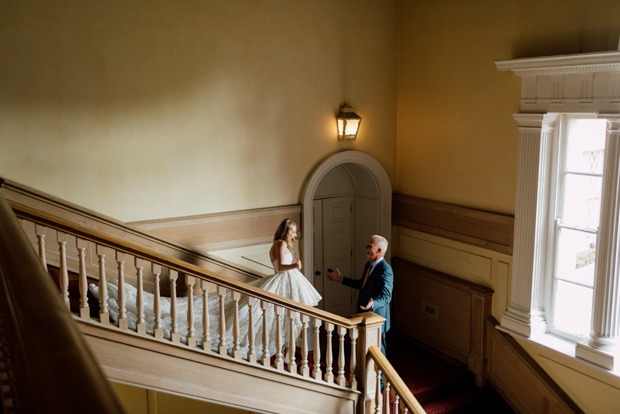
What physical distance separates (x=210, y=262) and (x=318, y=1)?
11.1 feet

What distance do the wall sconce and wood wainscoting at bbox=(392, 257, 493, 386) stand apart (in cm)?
195

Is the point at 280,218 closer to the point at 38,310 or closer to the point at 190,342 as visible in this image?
the point at 190,342

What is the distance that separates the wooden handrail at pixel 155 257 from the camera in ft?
11.1

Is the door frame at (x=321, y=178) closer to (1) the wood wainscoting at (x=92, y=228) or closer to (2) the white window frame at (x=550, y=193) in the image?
(1) the wood wainscoting at (x=92, y=228)

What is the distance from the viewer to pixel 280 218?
6.28 m

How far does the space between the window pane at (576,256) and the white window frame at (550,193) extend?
0.12 meters

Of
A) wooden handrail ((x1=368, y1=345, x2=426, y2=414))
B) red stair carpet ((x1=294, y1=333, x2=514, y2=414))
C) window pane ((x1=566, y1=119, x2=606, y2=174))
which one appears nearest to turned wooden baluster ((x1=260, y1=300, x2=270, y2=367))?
wooden handrail ((x1=368, y1=345, x2=426, y2=414))

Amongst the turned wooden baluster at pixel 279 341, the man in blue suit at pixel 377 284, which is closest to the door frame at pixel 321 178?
the man in blue suit at pixel 377 284

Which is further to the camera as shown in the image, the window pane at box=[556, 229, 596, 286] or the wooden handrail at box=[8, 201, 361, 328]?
the window pane at box=[556, 229, 596, 286]

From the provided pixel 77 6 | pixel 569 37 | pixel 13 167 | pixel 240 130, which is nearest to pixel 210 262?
pixel 240 130

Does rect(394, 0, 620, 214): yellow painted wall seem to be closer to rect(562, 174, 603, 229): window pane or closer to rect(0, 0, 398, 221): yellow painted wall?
rect(0, 0, 398, 221): yellow painted wall

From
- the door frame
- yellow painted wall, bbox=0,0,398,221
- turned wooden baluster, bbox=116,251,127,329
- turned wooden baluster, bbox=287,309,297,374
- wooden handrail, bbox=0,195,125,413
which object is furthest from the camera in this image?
the door frame

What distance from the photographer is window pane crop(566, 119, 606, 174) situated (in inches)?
197

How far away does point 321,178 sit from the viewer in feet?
21.8
